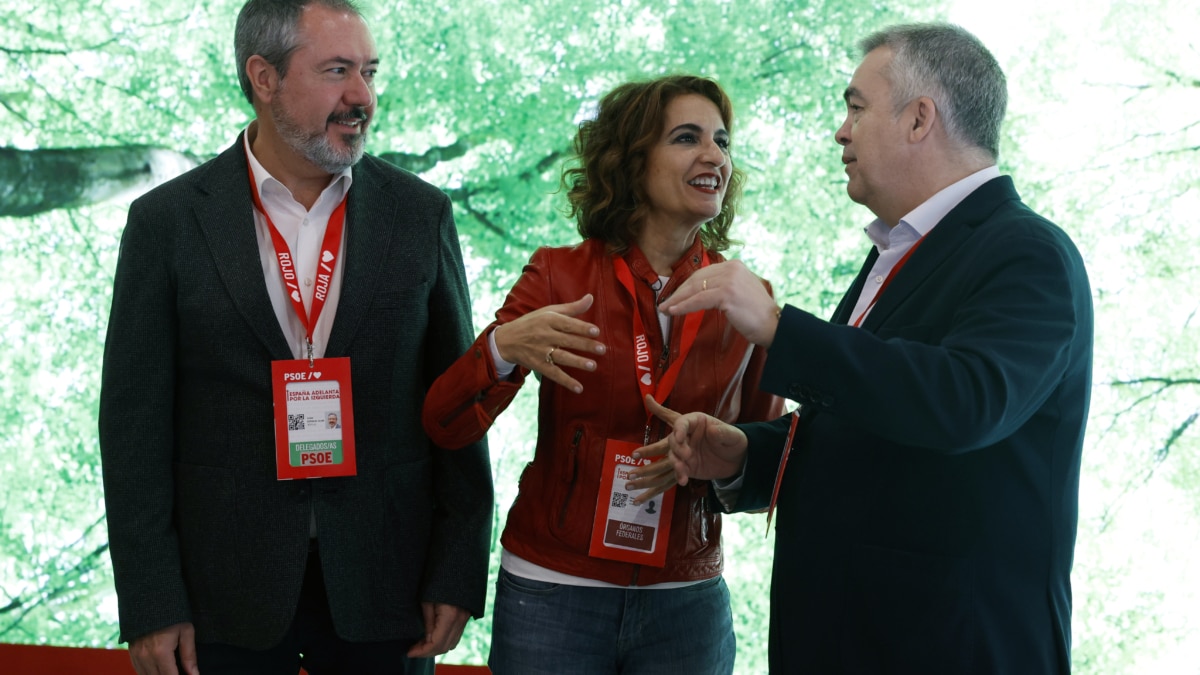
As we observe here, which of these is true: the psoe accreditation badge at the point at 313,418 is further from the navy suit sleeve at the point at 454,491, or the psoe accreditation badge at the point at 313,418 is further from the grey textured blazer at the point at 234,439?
the navy suit sleeve at the point at 454,491

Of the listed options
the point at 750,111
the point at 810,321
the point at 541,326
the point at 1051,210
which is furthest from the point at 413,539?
the point at 1051,210

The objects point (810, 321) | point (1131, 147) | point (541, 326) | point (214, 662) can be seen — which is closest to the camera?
point (810, 321)

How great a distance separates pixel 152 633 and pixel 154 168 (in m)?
2.62

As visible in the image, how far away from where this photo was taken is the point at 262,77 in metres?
2.18

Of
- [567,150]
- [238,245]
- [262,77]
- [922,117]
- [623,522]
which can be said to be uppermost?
[567,150]

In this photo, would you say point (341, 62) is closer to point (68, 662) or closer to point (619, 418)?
point (619, 418)

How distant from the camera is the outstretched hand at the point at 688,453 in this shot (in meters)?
1.87

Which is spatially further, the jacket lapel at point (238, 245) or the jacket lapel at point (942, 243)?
the jacket lapel at point (238, 245)

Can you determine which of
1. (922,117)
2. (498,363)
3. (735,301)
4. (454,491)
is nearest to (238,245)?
(498,363)

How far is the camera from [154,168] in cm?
414

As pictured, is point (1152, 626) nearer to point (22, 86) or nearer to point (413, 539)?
point (413, 539)

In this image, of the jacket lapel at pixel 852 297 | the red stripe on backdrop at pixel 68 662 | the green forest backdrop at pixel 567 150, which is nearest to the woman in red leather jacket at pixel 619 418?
the jacket lapel at pixel 852 297

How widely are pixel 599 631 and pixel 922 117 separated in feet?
3.55

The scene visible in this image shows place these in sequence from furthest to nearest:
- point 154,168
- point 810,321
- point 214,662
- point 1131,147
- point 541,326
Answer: point 154,168
point 1131,147
point 214,662
point 541,326
point 810,321
